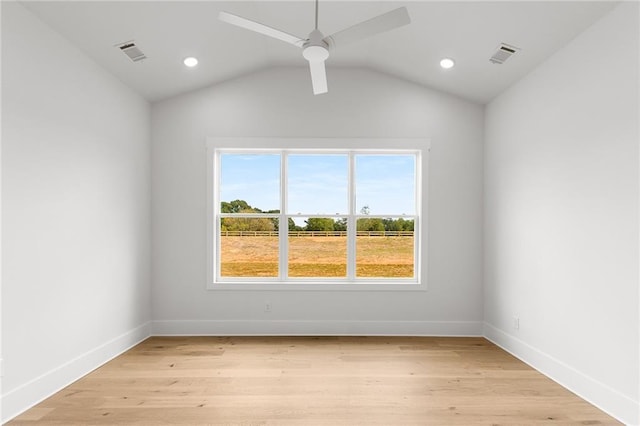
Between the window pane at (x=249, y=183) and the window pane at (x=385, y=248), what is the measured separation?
113 centimetres

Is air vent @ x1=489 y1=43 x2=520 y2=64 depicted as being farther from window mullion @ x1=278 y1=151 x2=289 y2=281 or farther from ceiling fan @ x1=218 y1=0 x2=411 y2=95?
window mullion @ x1=278 y1=151 x2=289 y2=281

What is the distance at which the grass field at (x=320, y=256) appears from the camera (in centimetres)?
466

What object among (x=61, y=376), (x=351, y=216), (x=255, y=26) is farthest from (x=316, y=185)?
(x=61, y=376)

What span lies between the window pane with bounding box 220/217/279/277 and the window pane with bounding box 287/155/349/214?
40 cm

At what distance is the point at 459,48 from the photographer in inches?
142

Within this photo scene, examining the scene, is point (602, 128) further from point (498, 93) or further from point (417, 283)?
point (417, 283)

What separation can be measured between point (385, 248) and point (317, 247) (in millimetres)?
821

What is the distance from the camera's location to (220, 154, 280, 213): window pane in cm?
467

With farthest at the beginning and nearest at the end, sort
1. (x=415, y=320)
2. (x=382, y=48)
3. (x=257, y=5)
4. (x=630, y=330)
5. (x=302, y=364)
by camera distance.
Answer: (x=415, y=320), (x=382, y=48), (x=302, y=364), (x=257, y=5), (x=630, y=330)

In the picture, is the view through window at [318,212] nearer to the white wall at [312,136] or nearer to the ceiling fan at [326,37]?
the white wall at [312,136]

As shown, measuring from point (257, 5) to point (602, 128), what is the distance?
→ 282cm

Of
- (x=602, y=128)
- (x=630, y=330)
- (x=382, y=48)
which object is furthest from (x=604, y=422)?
(x=382, y=48)

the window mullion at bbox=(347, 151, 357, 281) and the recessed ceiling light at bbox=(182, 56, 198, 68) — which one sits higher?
the recessed ceiling light at bbox=(182, 56, 198, 68)

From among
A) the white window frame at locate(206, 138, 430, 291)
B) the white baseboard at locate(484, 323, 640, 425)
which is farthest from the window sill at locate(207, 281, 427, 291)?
the white baseboard at locate(484, 323, 640, 425)
